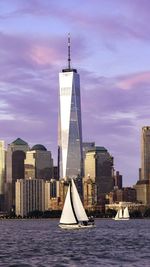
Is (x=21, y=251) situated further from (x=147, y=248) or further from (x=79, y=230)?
(x=79, y=230)

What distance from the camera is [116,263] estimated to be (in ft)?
291

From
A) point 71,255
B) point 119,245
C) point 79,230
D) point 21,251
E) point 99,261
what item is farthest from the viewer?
point 79,230

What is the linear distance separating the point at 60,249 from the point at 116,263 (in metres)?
27.4

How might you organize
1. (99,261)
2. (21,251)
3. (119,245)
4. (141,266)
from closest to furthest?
(141,266), (99,261), (21,251), (119,245)

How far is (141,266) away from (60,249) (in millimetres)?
32391

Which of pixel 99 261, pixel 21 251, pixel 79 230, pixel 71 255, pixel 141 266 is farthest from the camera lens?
pixel 79 230

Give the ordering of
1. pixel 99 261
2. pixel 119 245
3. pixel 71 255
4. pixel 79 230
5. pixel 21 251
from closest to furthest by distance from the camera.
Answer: pixel 99 261 → pixel 71 255 → pixel 21 251 → pixel 119 245 → pixel 79 230

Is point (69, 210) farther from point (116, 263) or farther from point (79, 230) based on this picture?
point (116, 263)

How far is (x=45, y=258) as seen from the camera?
319 ft

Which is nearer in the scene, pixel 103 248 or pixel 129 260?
pixel 129 260

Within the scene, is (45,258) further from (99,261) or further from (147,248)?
(147,248)

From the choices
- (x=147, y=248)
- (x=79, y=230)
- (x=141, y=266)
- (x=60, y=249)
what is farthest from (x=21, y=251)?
(x=79, y=230)

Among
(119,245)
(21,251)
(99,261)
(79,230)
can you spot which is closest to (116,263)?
(99,261)

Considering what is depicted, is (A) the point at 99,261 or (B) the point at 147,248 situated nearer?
(A) the point at 99,261
